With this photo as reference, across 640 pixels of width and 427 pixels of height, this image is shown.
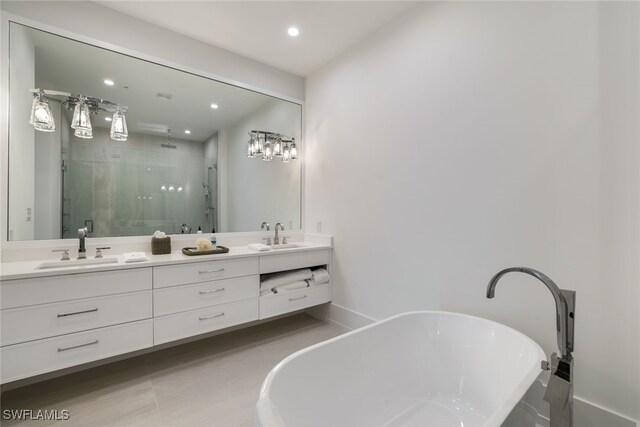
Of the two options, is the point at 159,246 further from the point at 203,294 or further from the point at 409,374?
the point at 409,374

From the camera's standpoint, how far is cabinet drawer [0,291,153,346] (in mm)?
1531

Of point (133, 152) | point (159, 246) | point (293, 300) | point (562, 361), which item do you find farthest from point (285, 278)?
point (562, 361)

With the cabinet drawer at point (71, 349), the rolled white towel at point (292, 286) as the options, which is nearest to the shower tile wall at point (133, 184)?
the cabinet drawer at point (71, 349)

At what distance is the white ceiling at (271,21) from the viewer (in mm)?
2172

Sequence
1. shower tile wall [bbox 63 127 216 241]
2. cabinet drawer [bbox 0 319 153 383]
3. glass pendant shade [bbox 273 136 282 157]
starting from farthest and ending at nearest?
glass pendant shade [bbox 273 136 282 157] → shower tile wall [bbox 63 127 216 241] → cabinet drawer [bbox 0 319 153 383]

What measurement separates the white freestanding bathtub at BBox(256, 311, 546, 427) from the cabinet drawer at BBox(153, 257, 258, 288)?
1161 millimetres

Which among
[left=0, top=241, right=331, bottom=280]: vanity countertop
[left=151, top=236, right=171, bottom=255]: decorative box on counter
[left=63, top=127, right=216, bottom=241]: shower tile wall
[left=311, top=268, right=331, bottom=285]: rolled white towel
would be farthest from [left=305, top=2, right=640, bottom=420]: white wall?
[left=151, top=236, right=171, bottom=255]: decorative box on counter

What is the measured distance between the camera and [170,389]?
1849 millimetres

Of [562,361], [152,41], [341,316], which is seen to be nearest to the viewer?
[562,361]

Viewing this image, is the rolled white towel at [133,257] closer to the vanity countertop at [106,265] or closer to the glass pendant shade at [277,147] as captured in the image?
the vanity countertop at [106,265]

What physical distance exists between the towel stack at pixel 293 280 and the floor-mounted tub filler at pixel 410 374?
3.79 ft

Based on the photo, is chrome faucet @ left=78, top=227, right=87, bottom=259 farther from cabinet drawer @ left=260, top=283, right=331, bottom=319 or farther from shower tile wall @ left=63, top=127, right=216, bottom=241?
cabinet drawer @ left=260, top=283, right=331, bottom=319

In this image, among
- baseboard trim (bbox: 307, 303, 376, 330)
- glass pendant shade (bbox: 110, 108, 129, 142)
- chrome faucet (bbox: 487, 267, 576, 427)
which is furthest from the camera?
baseboard trim (bbox: 307, 303, 376, 330)

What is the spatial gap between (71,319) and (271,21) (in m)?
2.59
